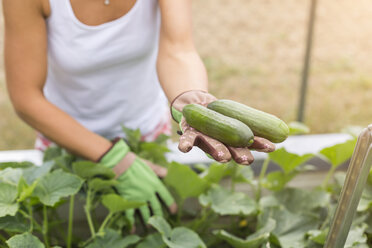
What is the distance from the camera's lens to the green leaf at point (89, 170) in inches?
38.7

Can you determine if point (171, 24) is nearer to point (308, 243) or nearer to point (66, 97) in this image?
point (66, 97)

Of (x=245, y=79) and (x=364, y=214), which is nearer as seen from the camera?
(x=364, y=214)

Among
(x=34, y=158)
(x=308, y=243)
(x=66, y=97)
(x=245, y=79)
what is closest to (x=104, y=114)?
(x=66, y=97)

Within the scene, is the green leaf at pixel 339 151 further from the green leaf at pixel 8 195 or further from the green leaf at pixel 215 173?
the green leaf at pixel 8 195

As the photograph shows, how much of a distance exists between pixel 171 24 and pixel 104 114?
13.4 inches

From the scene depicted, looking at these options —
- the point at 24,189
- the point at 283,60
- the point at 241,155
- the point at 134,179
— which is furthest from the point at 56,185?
the point at 283,60

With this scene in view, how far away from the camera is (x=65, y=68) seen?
112cm

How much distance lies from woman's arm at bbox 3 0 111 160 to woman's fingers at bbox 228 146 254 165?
15.7 inches

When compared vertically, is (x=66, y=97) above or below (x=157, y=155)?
above

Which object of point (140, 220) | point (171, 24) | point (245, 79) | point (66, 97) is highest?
point (171, 24)

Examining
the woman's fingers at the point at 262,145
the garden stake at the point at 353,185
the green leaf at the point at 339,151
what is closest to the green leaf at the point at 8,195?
the woman's fingers at the point at 262,145

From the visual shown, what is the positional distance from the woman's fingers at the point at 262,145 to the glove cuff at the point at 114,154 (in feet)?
1.23

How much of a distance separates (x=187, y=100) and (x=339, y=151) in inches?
16.4

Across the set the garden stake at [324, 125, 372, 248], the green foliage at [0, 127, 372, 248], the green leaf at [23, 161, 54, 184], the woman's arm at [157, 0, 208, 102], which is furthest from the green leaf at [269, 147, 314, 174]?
the green leaf at [23, 161, 54, 184]
